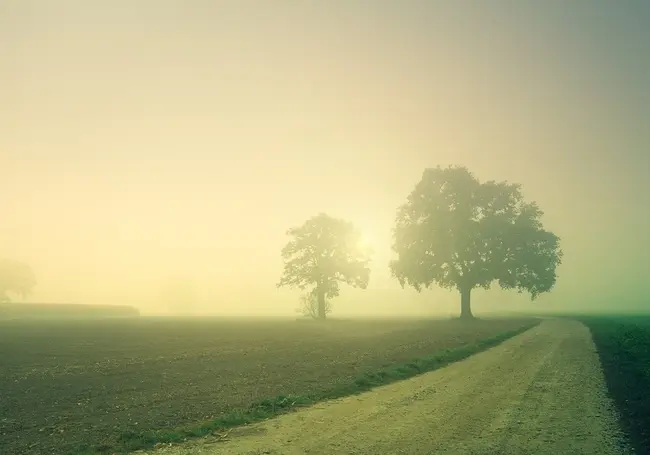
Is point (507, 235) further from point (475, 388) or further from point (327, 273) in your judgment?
point (475, 388)

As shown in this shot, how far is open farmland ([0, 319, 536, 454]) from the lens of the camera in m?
12.2

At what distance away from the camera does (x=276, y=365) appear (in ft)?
77.4

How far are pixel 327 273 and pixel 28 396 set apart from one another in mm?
54489

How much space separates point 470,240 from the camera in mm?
61562

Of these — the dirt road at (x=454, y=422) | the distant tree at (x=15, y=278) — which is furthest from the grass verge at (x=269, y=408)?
the distant tree at (x=15, y=278)

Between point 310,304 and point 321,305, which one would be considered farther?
point 310,304

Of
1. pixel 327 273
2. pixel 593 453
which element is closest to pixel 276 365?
pixel 593 453

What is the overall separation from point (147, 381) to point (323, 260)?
5151 centimetres

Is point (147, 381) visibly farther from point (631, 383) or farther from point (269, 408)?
point (631, 383)

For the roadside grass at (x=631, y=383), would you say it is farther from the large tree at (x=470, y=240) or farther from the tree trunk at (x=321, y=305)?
the tree trunk at (x=321, y=305)

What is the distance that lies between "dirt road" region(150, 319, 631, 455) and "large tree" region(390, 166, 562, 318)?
44448 mm

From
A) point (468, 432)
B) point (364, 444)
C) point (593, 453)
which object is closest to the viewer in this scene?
point (593, 453)

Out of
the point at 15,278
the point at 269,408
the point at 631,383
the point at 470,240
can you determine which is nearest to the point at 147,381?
the point at 269,408

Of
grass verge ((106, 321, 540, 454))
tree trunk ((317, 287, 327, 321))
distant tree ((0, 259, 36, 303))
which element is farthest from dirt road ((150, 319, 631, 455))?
distant tree ((0, 259, 36, 303))
